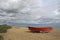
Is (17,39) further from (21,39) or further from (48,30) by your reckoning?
(48,30)

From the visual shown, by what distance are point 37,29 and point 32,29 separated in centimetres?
87

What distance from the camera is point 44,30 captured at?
2492 centimetres

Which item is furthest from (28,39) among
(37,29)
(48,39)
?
(37,29)

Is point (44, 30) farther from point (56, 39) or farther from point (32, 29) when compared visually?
point (56, 39)

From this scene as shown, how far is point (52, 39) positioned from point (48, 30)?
21.3 feet

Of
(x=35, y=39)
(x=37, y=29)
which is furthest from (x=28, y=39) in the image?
(x=37, y=29)

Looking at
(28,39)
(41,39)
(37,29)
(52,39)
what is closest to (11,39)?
(28,39)

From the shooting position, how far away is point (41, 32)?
25047 mm

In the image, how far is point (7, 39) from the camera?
59.1 ft

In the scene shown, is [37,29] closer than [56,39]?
No

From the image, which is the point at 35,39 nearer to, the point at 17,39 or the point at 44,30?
the point at 17,39

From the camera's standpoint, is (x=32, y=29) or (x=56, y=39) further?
(x=32, y=29)

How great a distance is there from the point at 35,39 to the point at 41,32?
6598mm

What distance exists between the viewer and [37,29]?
25.0 meters
